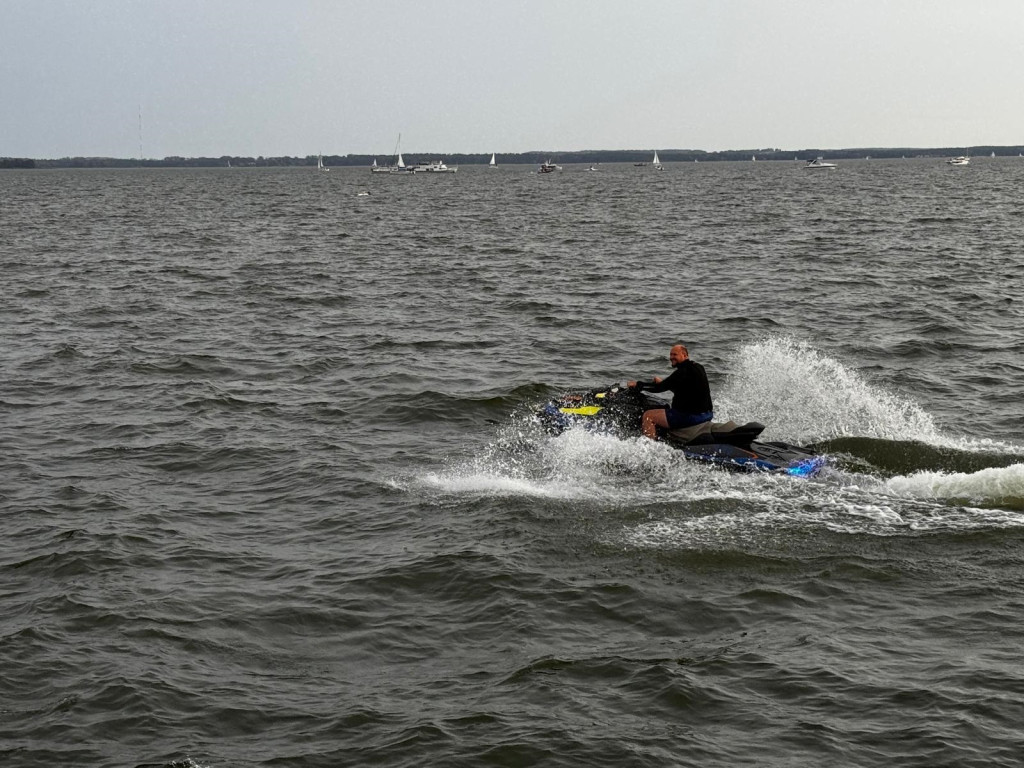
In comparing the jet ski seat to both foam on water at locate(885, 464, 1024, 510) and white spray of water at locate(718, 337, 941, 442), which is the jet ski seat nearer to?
foam on water at locate(885, 464, 1024, 510)

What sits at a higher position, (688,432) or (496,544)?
(688,432)

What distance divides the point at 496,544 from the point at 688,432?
363 cm

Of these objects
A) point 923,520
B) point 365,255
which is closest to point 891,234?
point 365,255

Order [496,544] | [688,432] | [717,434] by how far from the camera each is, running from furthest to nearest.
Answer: [688,432] < [717,434] < [496,544]

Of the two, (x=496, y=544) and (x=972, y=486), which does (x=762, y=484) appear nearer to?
(x=972, y=486)

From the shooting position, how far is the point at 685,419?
15359 millimetres

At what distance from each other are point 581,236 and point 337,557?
41353 mm

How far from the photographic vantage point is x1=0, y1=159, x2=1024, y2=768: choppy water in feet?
29.7

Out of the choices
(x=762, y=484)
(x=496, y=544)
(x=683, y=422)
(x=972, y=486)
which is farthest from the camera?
(x=683, y=422)

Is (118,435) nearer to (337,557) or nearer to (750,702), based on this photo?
(337,557)

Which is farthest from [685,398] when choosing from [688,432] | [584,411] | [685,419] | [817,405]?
[817,405]

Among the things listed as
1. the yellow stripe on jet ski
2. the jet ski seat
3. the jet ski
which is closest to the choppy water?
the jet ski

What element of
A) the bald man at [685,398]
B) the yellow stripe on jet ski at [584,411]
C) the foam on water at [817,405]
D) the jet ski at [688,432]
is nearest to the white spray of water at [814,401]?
the foam on water at [817,405]

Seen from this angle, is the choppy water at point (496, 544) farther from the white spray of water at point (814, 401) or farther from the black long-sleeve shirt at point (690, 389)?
the black long-sleeve shirt at point (690, 389)
